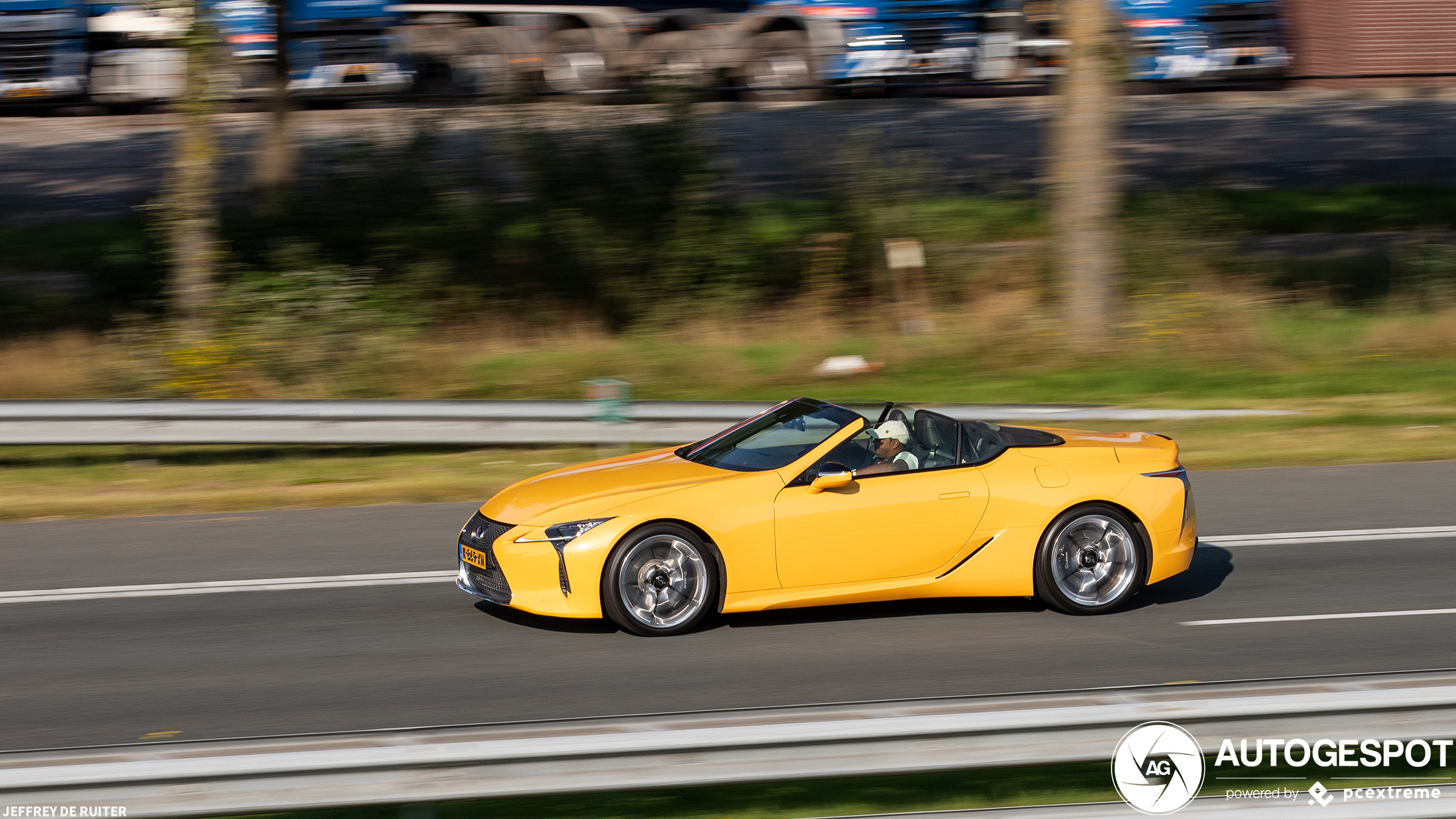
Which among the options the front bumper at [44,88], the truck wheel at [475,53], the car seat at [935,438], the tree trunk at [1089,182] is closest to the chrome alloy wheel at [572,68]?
the truck wheel at [475,53]

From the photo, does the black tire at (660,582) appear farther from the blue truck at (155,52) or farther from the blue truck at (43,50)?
the blue truck at (43,50)

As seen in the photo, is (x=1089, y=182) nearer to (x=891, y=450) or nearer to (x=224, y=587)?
(x=891, y=450)

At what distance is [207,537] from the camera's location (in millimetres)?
10055

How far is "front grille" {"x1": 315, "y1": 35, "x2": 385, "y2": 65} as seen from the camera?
23547mm

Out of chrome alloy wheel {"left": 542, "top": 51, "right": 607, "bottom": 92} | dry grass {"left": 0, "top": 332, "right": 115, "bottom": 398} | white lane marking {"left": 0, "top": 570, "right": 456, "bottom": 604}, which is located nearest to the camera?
white lane marking {"left": 0, "top": 570, "right": 456, "bottom": 604}

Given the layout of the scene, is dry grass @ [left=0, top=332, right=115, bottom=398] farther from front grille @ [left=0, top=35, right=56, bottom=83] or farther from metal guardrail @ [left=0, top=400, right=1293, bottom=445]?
front grille @ [left=0, top=35, right=56, bottom=83]

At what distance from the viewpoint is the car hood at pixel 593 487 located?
7242mm

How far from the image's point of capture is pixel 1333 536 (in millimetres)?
9461

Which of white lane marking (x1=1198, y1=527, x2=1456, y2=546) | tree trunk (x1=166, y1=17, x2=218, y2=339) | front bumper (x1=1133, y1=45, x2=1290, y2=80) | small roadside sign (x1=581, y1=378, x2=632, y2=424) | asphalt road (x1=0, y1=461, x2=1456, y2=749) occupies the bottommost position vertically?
white lane marking (x1=1198, y1=527, x2=1456, y2=546)

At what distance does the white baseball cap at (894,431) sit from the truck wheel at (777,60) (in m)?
19.7

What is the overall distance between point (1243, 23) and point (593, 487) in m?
25.4

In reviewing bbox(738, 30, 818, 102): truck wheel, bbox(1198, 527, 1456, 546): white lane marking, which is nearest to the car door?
bbox(1198, 527, 1456, 546): white lane marking

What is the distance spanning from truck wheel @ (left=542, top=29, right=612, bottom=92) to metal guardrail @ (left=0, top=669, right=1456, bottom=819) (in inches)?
858

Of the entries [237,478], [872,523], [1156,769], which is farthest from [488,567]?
[237,478]
